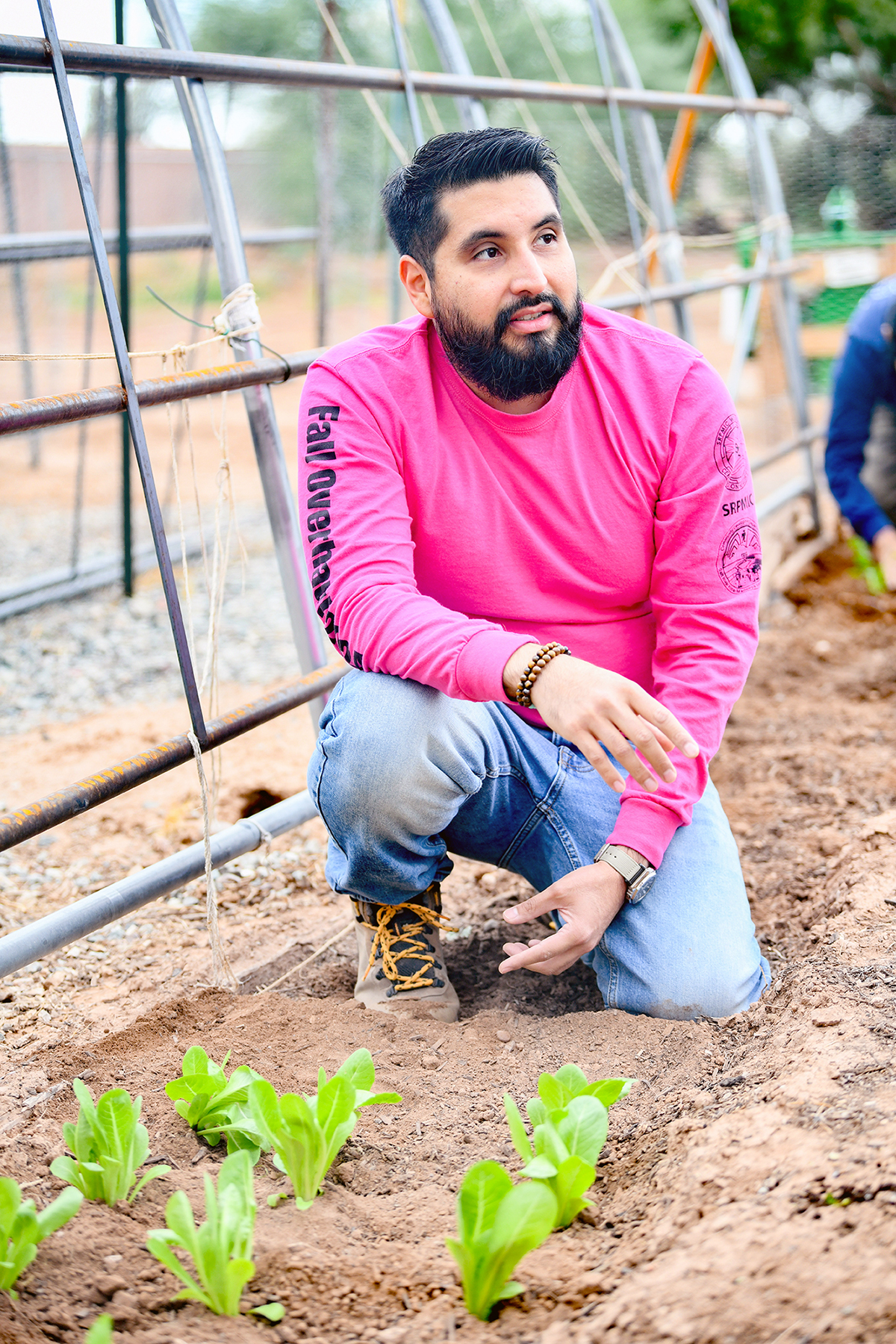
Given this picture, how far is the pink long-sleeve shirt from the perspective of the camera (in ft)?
5.91

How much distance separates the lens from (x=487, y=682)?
1.56 meters

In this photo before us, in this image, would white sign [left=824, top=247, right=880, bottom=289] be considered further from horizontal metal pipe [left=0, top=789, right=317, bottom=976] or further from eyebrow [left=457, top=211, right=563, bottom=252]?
horizontal metal pipe [left=0, top=789, right=317, bottom=976]

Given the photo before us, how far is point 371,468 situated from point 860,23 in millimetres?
13965

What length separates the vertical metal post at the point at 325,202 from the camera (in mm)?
5578

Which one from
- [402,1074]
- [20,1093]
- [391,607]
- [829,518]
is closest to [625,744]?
[391,607]

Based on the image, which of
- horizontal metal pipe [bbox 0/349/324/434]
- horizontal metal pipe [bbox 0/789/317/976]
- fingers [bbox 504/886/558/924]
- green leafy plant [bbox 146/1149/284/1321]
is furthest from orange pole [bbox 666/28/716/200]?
green leafy plant [bbox 146/1149/284/1321]

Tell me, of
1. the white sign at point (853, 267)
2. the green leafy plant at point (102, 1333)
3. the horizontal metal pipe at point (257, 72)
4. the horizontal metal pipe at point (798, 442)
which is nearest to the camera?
the green leafy plant at point (102, 1333)

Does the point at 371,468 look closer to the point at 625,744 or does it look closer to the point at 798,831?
the point at 625,744

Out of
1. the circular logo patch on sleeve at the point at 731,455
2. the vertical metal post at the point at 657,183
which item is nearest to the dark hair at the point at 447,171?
the circular logo patch on sleeve at the point at 731,455

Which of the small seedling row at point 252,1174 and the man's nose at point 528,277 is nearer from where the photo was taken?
the small seedling row at point 252,1174

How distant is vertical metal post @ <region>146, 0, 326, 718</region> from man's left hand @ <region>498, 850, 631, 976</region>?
90 cm

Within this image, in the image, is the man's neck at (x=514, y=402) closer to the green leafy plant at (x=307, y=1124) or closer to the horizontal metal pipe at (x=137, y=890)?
the horizontal metal pipe at (x=137, y=890)

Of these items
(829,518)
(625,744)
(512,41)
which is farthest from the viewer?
(512,41)

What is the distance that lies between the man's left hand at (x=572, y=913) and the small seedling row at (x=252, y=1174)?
24cm
